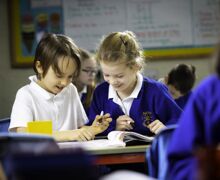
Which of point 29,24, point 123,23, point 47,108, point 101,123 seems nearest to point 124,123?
point 101,123

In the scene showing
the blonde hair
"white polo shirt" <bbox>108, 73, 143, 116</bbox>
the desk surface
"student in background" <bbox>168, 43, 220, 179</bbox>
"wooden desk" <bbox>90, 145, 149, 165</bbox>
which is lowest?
"wooden desk" <bbox>90, 145, 149, 165</bbox>

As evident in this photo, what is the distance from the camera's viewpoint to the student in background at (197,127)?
1.19 m

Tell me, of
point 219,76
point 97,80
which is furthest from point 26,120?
point 97,80

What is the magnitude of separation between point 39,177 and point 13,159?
2.4 inches

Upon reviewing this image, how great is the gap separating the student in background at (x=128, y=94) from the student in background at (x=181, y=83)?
996 millimetres

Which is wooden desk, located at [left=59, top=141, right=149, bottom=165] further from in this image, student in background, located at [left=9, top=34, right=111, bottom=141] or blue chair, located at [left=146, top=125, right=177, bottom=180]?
student in background, located at [left=9, top=34, right=111, bottom=141]

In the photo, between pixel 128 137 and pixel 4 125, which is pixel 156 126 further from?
pixel 4 125

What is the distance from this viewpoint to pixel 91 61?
3732 millimetres

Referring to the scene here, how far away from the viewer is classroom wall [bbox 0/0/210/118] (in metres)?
4.32

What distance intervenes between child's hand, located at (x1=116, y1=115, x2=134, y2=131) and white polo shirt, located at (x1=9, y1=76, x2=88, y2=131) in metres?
0.34

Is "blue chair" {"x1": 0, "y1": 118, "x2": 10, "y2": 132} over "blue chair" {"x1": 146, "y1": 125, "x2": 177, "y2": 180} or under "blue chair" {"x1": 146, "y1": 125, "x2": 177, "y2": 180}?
under

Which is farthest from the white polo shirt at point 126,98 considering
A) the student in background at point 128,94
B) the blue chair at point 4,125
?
the blue chair at point 4,125

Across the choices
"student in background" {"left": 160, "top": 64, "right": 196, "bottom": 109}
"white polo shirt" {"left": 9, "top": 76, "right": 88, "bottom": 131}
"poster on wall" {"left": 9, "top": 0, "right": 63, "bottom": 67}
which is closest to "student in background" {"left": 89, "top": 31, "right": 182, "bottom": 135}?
"white polo shirt" {"left": 9, "top": 76, "right": 88, "bottom": 131}

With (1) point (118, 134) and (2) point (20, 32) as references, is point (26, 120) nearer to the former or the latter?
(1) point (118, 134)
